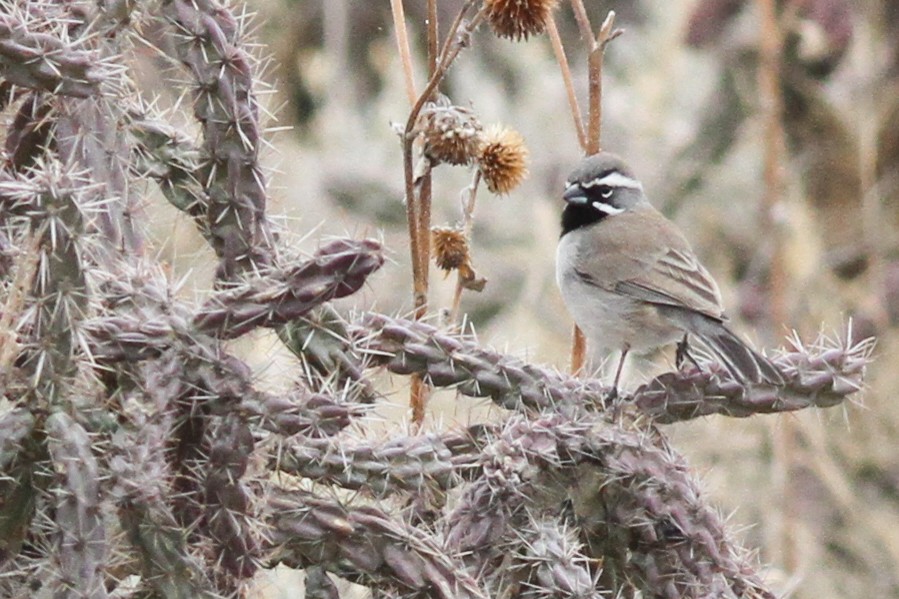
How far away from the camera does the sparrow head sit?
4.88 metres

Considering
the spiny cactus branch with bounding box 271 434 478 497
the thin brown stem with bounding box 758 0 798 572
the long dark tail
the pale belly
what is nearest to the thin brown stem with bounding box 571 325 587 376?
the pale belly

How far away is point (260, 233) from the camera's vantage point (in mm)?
3223

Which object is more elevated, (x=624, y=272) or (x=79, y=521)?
(x=79, y=521)

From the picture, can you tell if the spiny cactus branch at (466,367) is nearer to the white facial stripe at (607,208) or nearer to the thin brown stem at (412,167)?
the thin brown stem at (412,167)

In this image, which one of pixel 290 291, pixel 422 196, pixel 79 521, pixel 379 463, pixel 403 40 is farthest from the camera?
pixel 403 40

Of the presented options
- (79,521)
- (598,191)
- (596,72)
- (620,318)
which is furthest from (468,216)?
(79,521)

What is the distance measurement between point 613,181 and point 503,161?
1.15 metres

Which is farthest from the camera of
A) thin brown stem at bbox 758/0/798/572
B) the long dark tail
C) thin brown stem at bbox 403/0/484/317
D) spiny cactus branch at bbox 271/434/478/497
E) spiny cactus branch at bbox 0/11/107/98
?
thin brown stem at bbox 758/0/798/572

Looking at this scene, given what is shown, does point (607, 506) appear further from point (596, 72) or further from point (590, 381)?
point (596, 72)

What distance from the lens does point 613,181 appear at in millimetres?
5074

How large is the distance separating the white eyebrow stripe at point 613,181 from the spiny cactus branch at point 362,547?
2.27 m

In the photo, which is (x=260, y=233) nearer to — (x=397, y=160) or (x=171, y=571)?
(x=171, y=571)

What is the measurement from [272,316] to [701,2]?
734 cm

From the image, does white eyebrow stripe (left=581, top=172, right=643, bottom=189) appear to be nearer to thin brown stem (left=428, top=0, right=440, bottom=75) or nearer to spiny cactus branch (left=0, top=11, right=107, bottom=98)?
thin brown stem (left=428, top=0, right=440, bottom=75)
